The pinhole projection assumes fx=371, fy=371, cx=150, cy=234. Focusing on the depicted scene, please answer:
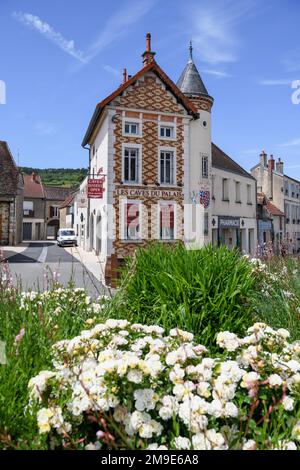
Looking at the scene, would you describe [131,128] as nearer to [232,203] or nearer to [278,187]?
[232,203]

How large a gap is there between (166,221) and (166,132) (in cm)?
415

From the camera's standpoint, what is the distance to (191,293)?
3.06m

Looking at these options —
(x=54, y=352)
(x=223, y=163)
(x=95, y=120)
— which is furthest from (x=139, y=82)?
(x=54, y=352)

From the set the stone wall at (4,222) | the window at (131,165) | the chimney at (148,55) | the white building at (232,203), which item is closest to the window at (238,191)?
→ the white building at (232,203)

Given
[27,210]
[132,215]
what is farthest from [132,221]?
[27,210]

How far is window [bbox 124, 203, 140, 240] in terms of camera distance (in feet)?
53.8

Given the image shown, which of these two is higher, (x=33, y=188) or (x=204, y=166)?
(x=33, y=188)

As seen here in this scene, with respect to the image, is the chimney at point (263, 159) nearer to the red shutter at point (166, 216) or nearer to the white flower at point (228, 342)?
the red shutter at point (166, 216)

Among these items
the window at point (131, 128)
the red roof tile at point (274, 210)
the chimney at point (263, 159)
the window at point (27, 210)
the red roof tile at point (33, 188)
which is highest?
the chimney at point (263, 159)

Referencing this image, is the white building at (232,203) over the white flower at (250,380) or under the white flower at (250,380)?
over

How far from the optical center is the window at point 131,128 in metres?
16.5

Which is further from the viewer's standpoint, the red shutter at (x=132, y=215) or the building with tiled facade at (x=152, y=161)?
the red shutter at (x=132, y=215)

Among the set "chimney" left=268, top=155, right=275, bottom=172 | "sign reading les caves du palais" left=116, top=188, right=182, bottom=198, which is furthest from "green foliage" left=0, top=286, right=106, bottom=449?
"chimney" left=268, top=155, right=275, bottom=172
